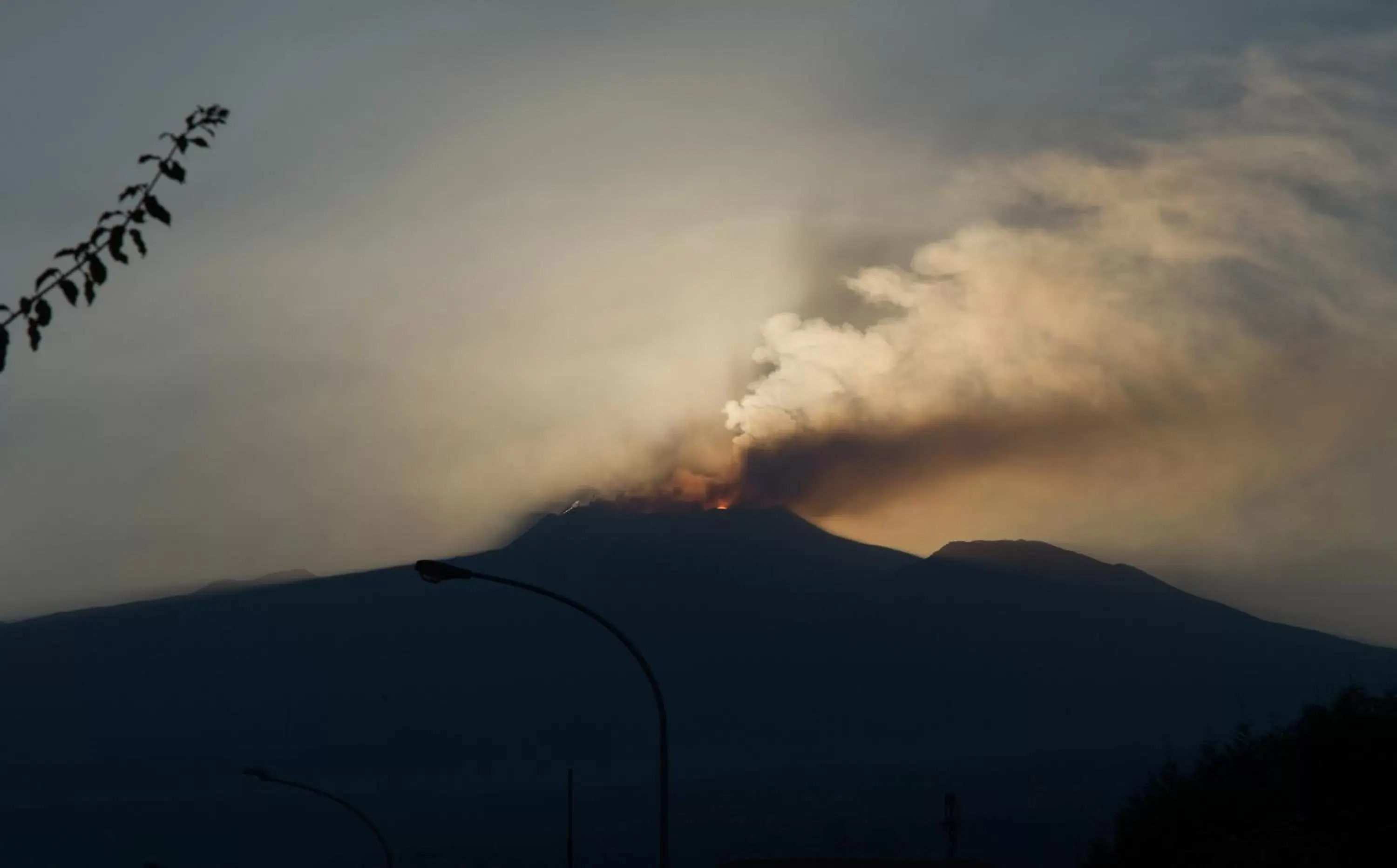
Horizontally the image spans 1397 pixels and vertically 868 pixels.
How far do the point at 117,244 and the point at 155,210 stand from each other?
1.18ft

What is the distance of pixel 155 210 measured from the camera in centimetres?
1178

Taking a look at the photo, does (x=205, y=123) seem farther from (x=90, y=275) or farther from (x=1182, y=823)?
(x=1182, y=823)

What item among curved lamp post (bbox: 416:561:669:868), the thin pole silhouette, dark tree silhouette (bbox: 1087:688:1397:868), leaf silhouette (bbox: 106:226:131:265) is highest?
leaf silhouette (bbox: 106:226:131:265)

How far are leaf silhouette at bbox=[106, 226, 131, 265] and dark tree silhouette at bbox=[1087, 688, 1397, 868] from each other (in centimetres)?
3341

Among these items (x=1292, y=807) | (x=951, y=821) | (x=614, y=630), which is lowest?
(x=951, y=821)

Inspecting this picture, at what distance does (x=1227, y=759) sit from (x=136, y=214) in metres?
53.6

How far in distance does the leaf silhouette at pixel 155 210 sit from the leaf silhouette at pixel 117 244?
0.21 m

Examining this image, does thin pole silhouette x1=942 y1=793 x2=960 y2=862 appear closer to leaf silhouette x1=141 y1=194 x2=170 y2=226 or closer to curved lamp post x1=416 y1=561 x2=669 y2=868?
curved lamp post x1=416 y1=561 x2=669 y2=868

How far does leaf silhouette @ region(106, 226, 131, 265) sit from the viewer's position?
461 inches

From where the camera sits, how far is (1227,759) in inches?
2302

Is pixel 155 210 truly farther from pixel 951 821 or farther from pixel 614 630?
pixel 951 821

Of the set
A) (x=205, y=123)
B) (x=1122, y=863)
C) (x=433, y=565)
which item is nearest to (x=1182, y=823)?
(x=1122, y=863)

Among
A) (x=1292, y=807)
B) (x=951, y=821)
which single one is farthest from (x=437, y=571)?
(x=951, y=821)

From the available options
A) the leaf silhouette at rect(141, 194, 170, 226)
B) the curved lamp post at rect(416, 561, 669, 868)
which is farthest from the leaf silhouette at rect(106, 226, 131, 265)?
the curved lamp post at rect(416, 561, 669, 868)
